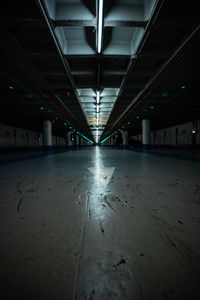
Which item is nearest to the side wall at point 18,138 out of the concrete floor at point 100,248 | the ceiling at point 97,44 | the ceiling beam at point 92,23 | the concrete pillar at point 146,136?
the ceiling at point 97,44

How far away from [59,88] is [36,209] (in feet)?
23.8

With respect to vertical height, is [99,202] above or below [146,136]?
below

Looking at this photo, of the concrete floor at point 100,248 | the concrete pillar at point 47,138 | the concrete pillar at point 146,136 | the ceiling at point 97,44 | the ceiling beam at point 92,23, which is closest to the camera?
the concrete floor at point 100,248

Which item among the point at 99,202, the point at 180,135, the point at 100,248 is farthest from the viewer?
A: the point at 180,135

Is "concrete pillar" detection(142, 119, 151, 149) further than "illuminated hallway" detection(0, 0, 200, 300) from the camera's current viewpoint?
Yes

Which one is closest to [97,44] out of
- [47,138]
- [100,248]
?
[100,248]

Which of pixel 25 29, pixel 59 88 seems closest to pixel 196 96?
pixel 59 88

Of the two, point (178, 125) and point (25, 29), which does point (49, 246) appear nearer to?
point (25, 29)

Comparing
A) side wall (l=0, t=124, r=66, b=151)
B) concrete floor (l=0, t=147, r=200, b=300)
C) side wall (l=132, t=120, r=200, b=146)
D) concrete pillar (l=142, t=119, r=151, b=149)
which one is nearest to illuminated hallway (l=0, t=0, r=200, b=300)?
concrete floor (l=0, t=147, r=200, b=300)

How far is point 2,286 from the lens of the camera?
80 cm

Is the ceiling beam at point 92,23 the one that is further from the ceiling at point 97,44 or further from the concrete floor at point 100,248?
the concrete floor at point 100,248

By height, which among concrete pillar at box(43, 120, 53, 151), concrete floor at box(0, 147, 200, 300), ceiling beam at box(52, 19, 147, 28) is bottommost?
concrete floor at box(0, 147, 200, 300)

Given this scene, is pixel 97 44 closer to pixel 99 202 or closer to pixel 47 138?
pixel 99 202

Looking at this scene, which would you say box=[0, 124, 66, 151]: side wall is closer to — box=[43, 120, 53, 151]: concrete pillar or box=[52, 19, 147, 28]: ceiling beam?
box=[43, 120, 53, 151]: concrete pillar
